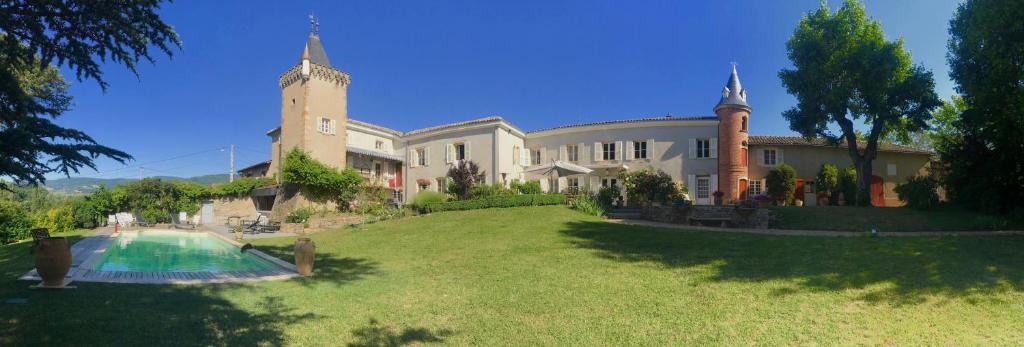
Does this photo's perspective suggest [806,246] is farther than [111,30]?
Yes

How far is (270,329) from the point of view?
210 inches

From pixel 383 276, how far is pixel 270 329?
3.69 meters

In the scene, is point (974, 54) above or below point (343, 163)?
above

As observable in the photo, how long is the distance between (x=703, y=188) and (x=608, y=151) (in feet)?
19.6

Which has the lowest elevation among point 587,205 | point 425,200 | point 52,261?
point 52,261

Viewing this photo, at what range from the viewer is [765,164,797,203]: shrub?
23.2m

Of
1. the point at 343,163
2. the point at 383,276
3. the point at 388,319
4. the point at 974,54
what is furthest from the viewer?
the point at 343,163

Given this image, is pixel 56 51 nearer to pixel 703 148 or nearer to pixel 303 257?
pixel 303 257

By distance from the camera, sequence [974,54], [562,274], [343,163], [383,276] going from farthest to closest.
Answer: [343,163] < [974,54] < [383,276] < [562,274]

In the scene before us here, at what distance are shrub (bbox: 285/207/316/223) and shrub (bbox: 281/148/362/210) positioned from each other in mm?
1833

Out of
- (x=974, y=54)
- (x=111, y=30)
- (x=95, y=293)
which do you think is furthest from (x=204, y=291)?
(x=974, y=54)

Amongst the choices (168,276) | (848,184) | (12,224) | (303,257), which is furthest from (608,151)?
(12,224)

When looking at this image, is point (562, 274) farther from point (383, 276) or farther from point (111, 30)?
point (111, 30)

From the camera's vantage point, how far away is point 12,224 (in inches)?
759
